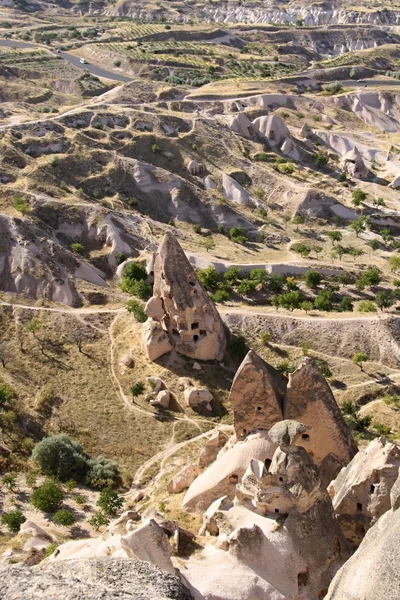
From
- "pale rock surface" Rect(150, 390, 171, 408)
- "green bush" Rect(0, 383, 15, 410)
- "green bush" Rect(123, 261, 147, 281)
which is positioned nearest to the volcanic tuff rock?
"green bush" Rect(0, 383, 15, 410)

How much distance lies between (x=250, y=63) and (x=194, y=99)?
153 ft

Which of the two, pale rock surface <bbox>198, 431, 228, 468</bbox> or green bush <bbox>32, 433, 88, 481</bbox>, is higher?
pale rock surface <bbox>198, 431, 228, 468</bbox>

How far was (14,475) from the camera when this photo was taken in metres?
40.1

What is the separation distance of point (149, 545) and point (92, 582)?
5810 millimetres

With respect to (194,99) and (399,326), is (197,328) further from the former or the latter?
(194,99)

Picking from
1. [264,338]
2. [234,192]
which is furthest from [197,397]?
[234,192]

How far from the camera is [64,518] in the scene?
3444 centimetres

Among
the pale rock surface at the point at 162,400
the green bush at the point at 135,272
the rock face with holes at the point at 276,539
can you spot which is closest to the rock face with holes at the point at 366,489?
the rock face with holes at the point at 276,539

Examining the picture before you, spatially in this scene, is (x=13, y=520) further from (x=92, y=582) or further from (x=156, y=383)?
(x=92, y=582)

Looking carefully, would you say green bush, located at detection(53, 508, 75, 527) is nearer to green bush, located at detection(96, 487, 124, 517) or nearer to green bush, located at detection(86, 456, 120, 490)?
green bush, located at detection(96, 487, 124, 517)

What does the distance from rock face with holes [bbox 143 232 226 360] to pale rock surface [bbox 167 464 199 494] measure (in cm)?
1682

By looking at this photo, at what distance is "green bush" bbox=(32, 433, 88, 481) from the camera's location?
40.6 m

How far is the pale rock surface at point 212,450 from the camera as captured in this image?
3697 cm

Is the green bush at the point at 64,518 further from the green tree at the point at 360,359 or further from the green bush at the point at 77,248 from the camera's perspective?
the green bush at the point at 77,248
